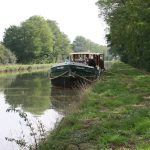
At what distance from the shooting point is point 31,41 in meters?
104

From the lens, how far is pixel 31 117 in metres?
18.9

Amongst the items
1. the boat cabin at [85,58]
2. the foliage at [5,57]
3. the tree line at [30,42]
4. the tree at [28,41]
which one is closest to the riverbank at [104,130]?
the boat cabin at [85,58]

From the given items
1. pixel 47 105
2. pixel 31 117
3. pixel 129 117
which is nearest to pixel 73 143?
pixel 129 117

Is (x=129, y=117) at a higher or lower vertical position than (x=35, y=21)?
lower

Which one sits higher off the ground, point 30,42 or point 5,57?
point 30,42

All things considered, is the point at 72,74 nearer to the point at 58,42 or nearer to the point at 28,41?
the point at 28,41

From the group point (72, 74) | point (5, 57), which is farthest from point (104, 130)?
point (5, 57)

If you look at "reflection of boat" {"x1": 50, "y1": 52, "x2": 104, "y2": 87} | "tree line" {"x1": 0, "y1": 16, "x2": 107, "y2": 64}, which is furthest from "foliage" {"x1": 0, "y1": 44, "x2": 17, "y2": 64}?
"reflection of boat" {"x1": 50, "y1": 52, "x2": 104, "y2": 87}

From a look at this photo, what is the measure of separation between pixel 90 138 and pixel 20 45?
92.3m

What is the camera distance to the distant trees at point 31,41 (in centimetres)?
10238

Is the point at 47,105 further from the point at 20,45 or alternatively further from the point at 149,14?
the point at 20,45

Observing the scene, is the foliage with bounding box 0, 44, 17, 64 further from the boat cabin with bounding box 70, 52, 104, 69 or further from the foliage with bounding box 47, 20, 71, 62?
the boat cabin with bounding box 70, 52, 104, 69

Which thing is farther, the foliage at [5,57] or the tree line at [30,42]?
the tree line at [30,42]

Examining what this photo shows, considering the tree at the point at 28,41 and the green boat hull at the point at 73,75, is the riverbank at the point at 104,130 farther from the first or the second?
the tree at the point at 28,41
